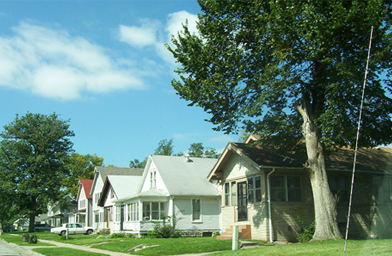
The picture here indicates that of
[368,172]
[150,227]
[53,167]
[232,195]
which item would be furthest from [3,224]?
[368,172]

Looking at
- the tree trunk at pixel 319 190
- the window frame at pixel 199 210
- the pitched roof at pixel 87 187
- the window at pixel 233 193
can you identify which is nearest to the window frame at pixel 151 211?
the window frame at pixel 199 210

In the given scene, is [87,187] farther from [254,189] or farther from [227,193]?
[254,189]

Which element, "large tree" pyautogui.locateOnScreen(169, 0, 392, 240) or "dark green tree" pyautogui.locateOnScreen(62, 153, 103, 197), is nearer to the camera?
"large tree" pyautogui.locateOnScreen(169, 0, 392, 240)

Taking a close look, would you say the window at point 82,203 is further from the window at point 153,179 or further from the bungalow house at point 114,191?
the window at point 153,179

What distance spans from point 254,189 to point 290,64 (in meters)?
8.08

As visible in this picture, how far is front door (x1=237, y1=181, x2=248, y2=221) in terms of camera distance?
75.3ft

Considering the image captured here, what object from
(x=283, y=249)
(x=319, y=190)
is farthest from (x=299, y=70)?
(x=283, y=249)

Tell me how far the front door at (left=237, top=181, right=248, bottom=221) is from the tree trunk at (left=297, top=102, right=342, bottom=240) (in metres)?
6.55

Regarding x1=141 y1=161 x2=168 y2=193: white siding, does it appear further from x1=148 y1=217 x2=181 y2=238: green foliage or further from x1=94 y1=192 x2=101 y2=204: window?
x1=94 y1=192 x2=101 y2=204: window

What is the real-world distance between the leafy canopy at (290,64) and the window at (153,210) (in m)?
12.6

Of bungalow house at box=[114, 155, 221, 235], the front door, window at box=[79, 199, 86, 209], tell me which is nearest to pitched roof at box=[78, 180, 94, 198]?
window at box=[79, 199, 86, 209]

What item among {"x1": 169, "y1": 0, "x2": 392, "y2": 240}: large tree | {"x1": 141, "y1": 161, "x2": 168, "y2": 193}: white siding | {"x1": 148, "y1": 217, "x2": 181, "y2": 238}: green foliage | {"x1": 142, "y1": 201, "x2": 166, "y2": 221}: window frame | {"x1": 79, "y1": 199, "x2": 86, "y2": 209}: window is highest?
{"x1": 169, "y1": 0, "x2": 392, "y2": 240}: large tree

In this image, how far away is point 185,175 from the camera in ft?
104

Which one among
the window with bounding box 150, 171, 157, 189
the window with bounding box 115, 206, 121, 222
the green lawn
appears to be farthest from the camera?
the window with bounding box 115, 206, 121, 222
